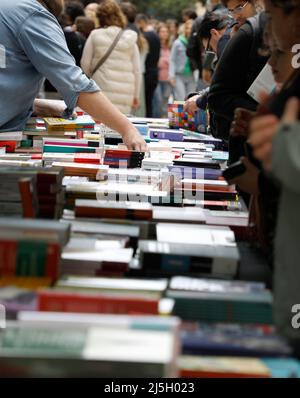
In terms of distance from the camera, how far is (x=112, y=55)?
743cm

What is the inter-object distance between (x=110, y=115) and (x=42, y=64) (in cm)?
37

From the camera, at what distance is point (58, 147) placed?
11.5 ft

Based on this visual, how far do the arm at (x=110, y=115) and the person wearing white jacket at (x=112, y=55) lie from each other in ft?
12.7

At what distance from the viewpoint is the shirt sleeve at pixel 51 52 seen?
348 cm

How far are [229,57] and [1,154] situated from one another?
109 cm

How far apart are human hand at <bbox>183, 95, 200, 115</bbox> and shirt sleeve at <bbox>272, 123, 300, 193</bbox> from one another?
10.7 feet

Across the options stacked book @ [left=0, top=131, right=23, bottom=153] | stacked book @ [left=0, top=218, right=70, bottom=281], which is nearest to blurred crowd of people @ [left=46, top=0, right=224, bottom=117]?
stacked book @ [left=0, top=131, right=23, bottom=153]

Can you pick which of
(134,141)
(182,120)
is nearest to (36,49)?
(134,141)

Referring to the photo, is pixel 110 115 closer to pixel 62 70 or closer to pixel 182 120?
pixel 62 70

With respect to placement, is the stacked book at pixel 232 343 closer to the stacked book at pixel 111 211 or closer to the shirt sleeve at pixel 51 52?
the stacked book at pixel 111 211

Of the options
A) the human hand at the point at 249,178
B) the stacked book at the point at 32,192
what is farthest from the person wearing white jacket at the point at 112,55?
the human hand at the point at 249,178

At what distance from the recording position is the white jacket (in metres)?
7.32
